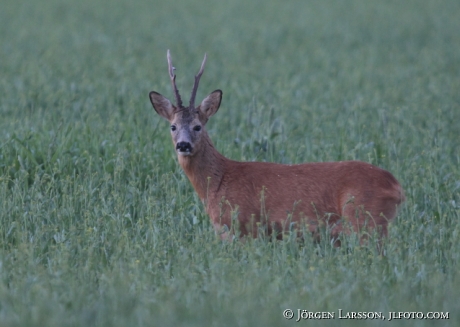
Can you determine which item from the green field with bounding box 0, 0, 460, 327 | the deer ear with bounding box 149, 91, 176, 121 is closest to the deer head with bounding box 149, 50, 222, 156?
the deer ear with bounding box 149, 91, 176, 121

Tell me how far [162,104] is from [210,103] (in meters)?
0.38

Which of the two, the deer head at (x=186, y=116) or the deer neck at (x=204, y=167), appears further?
the deer neck at (x=204, y=167)

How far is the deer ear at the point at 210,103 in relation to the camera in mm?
6723

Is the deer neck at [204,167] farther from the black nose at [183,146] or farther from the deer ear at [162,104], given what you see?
the deer ear at [162,104]

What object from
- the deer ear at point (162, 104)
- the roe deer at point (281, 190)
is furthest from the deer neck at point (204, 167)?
the deer ear at point (162, 104)

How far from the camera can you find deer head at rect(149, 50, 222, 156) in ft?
20.7

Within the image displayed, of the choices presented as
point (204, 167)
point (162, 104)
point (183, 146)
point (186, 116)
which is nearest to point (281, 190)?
point (204, 167)

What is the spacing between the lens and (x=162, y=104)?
673 centimetres

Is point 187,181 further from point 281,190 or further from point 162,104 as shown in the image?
point 281,190

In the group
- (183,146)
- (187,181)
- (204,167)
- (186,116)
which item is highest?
(186,116)

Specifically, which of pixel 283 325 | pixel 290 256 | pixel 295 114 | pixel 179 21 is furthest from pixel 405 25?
pixel 283 325

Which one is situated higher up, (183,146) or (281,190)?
(183,146)

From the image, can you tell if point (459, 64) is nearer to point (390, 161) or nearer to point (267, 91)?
point (267, 91)

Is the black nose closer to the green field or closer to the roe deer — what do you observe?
the roe deer
